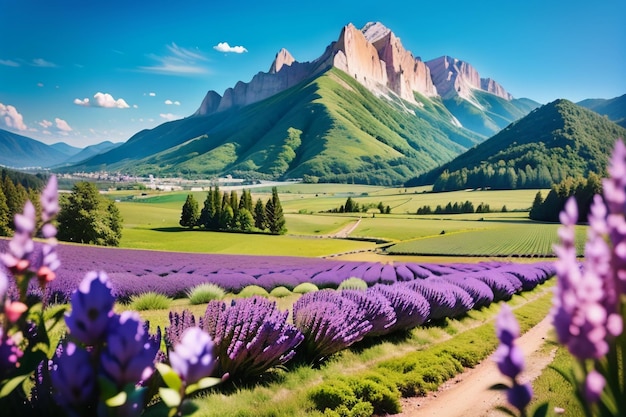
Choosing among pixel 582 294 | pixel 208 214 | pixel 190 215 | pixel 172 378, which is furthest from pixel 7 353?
pixel 190 215

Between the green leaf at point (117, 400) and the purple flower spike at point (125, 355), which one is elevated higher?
the purple flower spike at point (125, 355)

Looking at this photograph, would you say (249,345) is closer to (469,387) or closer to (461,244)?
(469,387)

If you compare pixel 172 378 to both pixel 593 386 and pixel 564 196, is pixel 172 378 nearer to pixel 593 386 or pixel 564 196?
pixel 593 386

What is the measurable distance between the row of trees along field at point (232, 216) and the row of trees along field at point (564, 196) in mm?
54805

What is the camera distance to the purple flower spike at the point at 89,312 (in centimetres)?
163

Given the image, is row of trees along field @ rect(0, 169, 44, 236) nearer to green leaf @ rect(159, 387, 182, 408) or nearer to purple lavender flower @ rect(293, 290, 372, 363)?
purple lavender flower @ rect(293, 290, 372, 363)

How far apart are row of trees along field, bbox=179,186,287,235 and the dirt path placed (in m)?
79.1

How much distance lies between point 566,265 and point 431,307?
11.1m

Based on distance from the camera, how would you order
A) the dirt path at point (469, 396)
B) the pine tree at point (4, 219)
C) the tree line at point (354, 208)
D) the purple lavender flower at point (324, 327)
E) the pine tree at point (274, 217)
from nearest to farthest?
1. the dirt path at point (469, 396)
2. the purple lavender flower at point (324, 327)
3. the pine tree at point (4, 219)
4. the pine tree at point (274, 217)
5. the tree line at point (354, 208)

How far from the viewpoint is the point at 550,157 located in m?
165

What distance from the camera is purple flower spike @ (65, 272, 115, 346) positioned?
1.63 meters

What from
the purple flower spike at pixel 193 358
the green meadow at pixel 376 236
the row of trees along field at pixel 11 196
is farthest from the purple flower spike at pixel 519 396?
the row of trees along field at pixel 11 196

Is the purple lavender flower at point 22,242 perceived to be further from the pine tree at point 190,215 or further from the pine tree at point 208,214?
the pine tree at point 190,215

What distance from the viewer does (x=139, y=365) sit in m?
1.62
